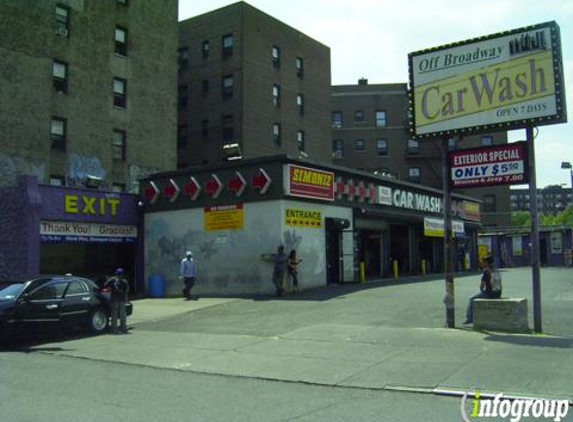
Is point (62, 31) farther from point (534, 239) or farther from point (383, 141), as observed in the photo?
point (383, 141)

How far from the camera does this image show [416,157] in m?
64.2

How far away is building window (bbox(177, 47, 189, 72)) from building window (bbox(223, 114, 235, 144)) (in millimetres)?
6033

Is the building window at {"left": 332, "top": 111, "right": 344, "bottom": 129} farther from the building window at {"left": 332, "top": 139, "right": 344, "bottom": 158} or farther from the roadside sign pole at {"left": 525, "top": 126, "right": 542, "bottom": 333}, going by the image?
the roadside sign pole at {"left": 525, "top": 126, "right": 542, "bottom": 333}

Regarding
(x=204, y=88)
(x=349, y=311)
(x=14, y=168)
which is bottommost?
(x=349, y=311)

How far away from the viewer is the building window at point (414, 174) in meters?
64.1

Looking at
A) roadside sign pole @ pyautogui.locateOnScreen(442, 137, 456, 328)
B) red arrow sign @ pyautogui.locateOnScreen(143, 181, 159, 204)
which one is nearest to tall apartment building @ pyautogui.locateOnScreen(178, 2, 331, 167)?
red arrow sign @ pyautogui.locateOnScreen(143, 181, 159, 204)

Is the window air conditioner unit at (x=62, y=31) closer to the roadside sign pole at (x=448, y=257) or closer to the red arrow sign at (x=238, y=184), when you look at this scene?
the red arrow sign at (x=238, y=184)

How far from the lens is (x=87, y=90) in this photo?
3422 centimetres

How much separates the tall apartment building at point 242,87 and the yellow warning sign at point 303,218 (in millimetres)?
17732

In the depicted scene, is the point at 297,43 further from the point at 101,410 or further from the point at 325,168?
the point at 101,410

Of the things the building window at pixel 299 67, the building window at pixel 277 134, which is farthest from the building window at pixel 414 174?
the building window at pixel 277 134

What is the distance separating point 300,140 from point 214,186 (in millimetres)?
23718

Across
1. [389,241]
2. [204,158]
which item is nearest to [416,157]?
[204,158]

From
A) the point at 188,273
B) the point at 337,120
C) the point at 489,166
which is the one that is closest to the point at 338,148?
the point at 337,120
